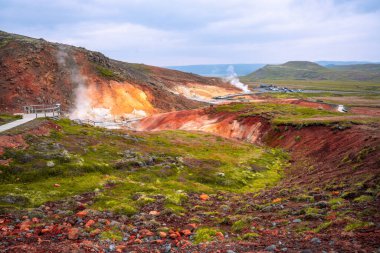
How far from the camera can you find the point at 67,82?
7956 cm

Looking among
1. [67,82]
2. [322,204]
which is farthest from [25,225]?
[67,82]

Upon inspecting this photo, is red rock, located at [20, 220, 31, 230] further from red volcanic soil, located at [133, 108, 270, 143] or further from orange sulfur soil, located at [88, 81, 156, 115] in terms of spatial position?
orange sulfur soil, located at [88, 81, 156, 115]

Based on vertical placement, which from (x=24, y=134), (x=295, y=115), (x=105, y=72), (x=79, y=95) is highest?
(x=105, y=72)

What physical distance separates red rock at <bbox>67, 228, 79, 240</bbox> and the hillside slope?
59.3 metres

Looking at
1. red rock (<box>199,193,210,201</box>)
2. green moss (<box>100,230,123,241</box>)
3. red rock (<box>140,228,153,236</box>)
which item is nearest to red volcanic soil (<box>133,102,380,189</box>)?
red rock (<box>199,193,210,201</box>)

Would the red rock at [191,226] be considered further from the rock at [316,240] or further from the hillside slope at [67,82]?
the hillside slope at [67,82]

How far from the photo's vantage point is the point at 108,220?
15539 mm

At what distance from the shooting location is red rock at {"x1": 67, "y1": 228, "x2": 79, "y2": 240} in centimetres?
1297

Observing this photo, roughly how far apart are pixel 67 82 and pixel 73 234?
72272 mm

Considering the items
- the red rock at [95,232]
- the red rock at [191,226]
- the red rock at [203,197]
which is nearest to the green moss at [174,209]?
the red rock at [191,226]

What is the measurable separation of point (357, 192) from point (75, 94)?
70.4 meters

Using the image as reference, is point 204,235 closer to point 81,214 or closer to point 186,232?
point 186,232

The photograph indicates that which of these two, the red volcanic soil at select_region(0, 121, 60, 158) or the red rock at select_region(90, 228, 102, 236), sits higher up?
the red volcanic soil at select_region(0, 121, 60, 158)

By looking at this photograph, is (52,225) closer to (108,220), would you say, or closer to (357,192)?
(108,220)
